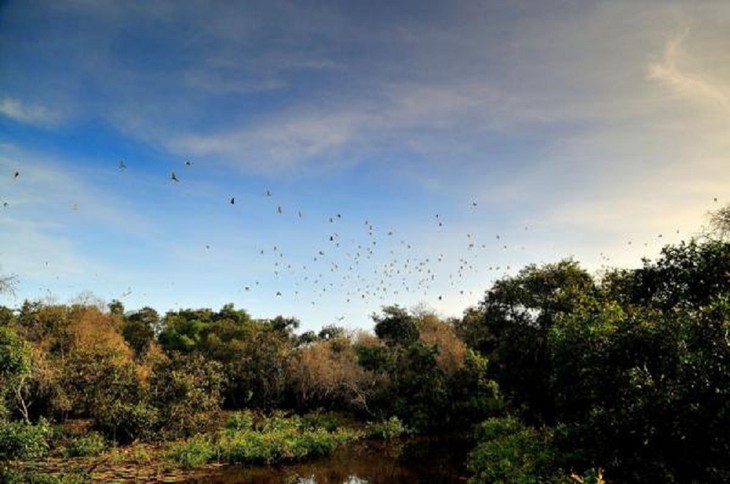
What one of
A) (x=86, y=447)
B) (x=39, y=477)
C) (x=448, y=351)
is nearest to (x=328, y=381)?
(x=448, y=351)

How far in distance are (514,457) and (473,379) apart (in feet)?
49.0

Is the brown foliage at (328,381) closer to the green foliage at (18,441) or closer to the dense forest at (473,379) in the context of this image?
the dense forest at (473,379)

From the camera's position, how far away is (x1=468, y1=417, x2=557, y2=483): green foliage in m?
16.2

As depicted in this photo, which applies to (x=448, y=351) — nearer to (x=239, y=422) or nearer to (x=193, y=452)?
(x=239, y=422)

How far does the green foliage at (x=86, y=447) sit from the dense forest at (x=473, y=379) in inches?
5.6

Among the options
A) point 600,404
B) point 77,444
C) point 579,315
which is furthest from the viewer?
point 77,444

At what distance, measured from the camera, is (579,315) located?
17.8 metres

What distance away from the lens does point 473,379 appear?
34031 mm

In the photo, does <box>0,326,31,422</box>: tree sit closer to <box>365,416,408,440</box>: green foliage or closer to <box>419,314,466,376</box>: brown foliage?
<box>365,416,408,440</box>: green foliage

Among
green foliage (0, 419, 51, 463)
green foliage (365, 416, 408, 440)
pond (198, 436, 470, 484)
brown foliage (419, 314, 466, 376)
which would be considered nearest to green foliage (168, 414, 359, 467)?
pond (198, 436, 470, 484)

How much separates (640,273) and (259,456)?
66.7 ft

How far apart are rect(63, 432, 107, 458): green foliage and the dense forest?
0.14 m

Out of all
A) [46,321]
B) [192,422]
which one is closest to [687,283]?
[192,422]

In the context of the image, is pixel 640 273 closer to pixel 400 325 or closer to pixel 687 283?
pixel 687 283
